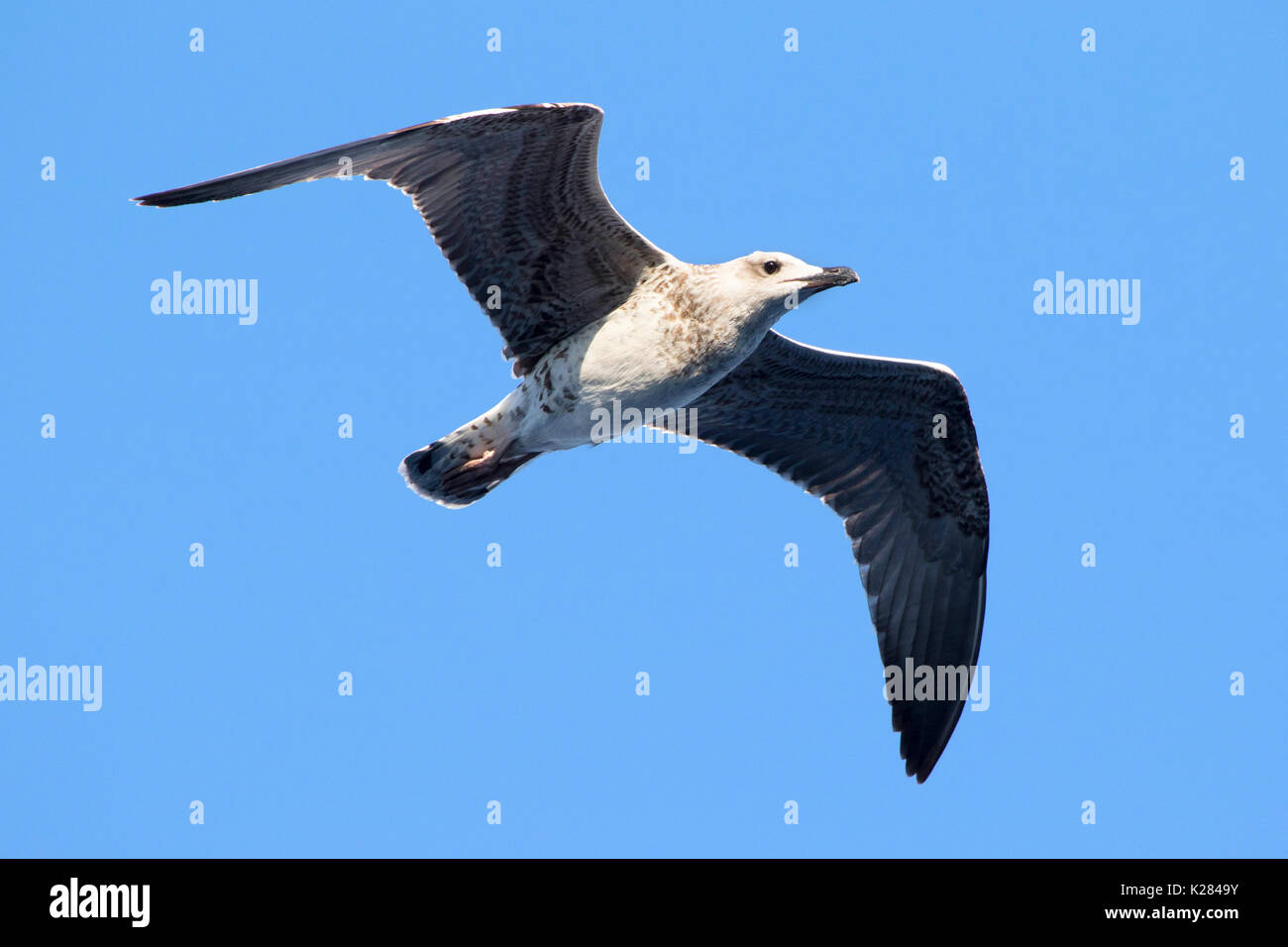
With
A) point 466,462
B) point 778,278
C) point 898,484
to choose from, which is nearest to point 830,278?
point 778,278

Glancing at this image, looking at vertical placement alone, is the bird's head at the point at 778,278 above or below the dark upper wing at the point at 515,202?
below

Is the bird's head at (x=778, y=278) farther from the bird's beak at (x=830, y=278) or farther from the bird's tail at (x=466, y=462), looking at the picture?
the bird's tail at (x=466, y=462)

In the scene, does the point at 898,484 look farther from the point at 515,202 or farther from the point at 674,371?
the point at 515,202

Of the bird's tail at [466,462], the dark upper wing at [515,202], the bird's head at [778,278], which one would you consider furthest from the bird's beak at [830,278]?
the bird's tail at [466,462]

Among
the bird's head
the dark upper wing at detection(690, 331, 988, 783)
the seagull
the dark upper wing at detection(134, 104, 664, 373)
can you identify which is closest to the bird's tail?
the seagull

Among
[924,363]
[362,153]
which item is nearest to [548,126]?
[362,153]

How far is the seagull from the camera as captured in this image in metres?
9.91

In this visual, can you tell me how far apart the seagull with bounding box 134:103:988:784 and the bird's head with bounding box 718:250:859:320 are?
14 mm

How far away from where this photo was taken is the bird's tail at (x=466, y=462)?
11.1m

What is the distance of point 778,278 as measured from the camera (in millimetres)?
10078

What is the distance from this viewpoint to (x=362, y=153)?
9.72 meters

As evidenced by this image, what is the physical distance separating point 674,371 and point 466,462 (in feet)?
6.36

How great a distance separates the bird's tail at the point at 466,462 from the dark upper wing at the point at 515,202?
56cm
